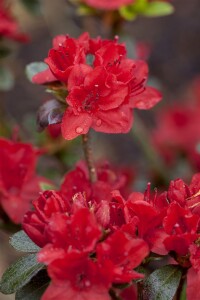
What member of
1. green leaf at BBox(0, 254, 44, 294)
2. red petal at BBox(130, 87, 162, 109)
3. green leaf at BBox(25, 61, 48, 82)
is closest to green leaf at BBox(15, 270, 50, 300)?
green leaf at BBox(0, 254, 44, 294)

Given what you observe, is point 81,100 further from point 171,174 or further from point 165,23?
point 165,23

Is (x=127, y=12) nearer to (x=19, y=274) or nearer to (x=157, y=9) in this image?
(x=157, y=9)

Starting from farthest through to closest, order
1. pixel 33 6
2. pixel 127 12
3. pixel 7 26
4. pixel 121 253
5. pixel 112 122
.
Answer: pixel 33 6 < pixel 127 12 < pixel 7 26 < pixel 112 122 < pixel 121 253

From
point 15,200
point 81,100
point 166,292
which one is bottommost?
point 166,292

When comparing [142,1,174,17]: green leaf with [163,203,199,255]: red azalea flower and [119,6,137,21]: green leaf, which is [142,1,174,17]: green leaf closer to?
[119,6,137,21]: green leaf

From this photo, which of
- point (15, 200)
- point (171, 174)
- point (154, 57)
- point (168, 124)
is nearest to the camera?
point (15, 200)

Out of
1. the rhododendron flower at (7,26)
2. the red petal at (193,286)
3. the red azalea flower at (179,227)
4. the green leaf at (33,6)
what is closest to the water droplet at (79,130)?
the red azalea flower at (179,227)

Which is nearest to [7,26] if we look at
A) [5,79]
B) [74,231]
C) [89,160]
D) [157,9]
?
[5,79]

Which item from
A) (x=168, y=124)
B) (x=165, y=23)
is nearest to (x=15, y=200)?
(x=168, y=124)
